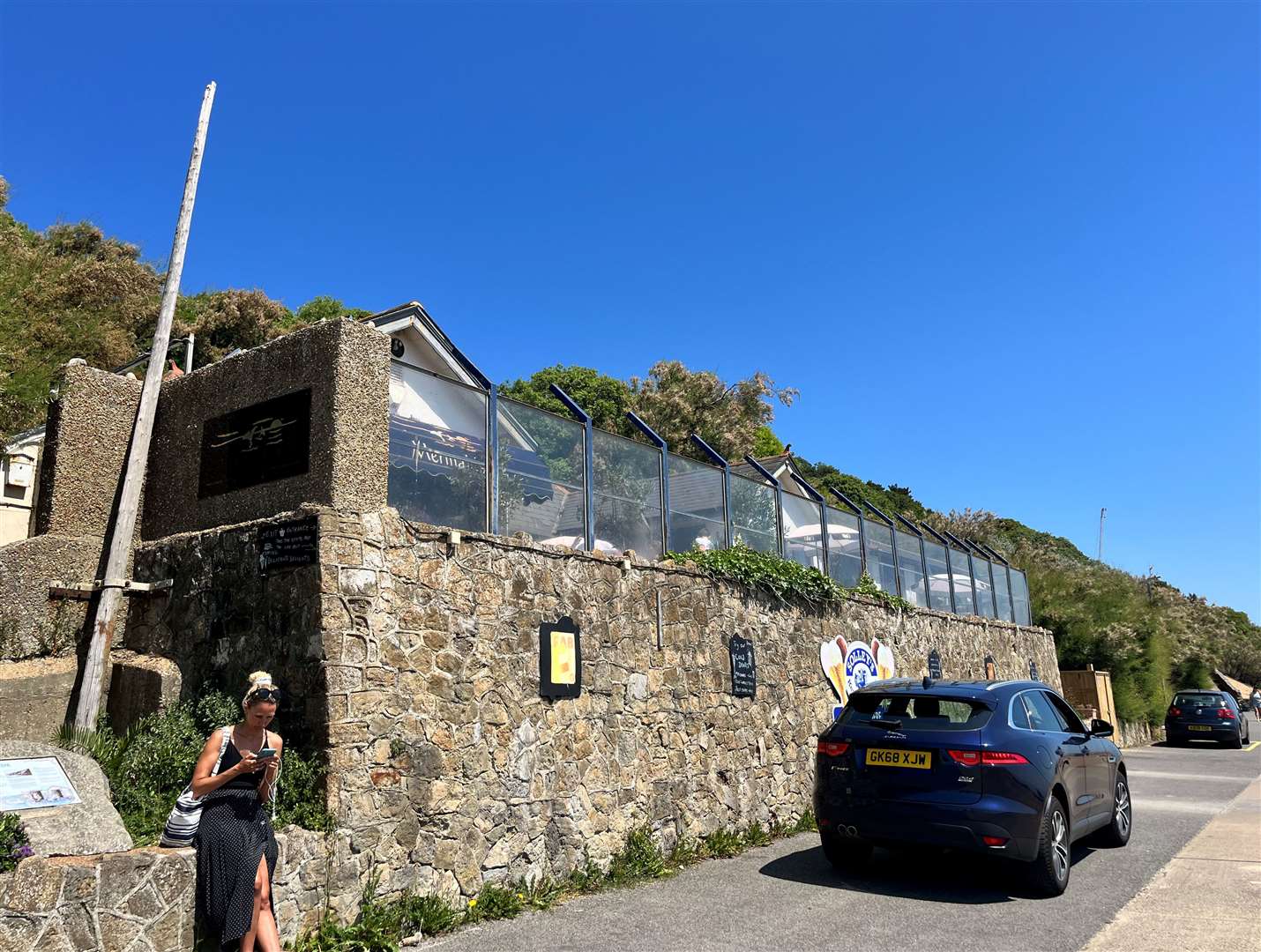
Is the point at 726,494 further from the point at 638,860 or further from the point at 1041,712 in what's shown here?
the point at 638,860

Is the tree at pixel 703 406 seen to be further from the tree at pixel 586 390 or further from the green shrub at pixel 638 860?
the green shrub at pixel 638 860

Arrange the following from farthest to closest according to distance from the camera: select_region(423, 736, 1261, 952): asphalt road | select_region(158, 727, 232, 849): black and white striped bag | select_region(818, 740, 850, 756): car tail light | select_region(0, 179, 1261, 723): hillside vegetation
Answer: select_region(0, 179, 1261, 723): hillside vegetation, select_region(818, 740, 850, 756): car tail light, select_region(423, 736, 1261, 952): asphalt road, select_region(158, 727, 232, 849): black and white striped bag

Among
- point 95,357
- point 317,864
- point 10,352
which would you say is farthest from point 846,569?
point 95,357

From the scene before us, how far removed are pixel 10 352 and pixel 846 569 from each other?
12.3 m

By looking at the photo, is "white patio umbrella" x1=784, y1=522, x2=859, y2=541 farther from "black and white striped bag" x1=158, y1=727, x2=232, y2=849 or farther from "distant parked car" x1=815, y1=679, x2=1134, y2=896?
"black and white striped bag" x1=158, y1=727, x2=232, y2=849

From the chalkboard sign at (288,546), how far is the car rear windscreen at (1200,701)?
2481 centimetres

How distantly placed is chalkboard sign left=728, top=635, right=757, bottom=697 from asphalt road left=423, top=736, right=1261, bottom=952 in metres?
1.76

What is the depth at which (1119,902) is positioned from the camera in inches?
265

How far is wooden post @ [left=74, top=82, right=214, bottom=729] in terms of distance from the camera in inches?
293

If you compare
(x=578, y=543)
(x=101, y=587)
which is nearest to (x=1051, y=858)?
(x=578, y=543)

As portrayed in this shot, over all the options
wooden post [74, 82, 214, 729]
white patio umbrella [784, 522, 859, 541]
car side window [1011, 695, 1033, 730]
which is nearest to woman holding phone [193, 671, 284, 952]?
wooden post [74, 82, 214, 729]

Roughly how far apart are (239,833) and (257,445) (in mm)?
3976

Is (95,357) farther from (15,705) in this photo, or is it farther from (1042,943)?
(1042,943)

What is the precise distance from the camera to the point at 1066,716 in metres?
8.44
